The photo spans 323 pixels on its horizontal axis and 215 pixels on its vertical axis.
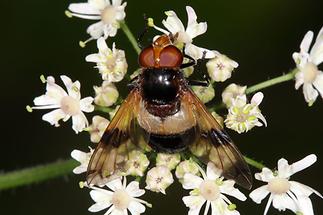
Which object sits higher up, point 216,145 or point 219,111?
point 219,111

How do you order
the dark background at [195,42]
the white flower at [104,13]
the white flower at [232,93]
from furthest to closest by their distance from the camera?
the dark background at [195,42] → the white flower at [104,13] → the white flower at [232,93]

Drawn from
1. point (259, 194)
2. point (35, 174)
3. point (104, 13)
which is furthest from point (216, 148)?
point (35, 174)

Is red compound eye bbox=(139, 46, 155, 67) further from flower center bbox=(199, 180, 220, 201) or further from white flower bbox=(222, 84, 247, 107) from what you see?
flower center bbox=(199, 180, 220, 201)

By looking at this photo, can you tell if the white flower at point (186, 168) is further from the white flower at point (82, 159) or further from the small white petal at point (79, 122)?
the small white petal at point (79, 122)

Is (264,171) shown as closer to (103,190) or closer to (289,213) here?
(103,190)

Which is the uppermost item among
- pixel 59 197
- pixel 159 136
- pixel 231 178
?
pixel 59 197

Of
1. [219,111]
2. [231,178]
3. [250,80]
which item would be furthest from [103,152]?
[250,80]

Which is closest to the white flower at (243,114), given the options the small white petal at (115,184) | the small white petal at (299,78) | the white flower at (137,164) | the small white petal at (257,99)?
the small white petal at (257,99)
